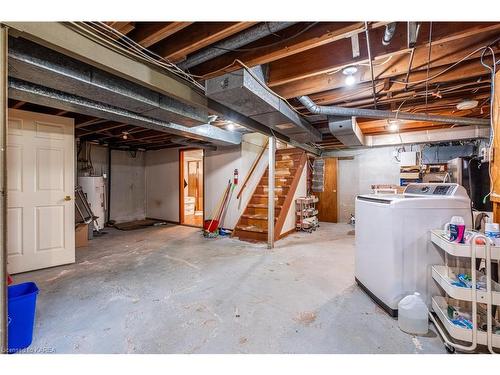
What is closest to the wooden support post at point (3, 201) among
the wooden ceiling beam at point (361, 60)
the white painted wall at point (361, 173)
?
the wooden ceiling beam at point (361, 60)

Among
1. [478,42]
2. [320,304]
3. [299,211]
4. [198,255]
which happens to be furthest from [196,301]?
[299,211]

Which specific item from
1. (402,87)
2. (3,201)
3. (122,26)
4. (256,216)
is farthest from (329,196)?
(3,201)

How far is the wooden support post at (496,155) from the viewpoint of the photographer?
5.89ft

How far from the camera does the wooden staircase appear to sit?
4867mm

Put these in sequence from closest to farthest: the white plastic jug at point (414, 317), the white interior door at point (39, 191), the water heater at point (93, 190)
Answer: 1. the white plastic jug at point (414, 317)
2. the white interior door at point (39, 191)
3. the water heater at point (93, 190)

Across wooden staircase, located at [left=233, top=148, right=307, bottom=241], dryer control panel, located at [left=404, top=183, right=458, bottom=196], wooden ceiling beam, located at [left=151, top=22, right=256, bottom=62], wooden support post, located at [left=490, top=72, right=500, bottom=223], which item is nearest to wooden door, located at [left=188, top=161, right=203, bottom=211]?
wooden staircase, located at [left=233, top=148, right=307, bottom=241]

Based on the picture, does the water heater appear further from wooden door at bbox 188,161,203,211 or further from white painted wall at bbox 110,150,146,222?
wooden door at bbox 188,161,203,211

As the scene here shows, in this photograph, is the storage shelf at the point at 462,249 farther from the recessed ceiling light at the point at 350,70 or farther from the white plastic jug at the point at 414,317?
the recessed ceiling light at the point at 350,70

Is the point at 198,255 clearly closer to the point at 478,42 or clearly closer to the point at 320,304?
the point at 320,304

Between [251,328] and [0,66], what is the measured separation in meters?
2.37

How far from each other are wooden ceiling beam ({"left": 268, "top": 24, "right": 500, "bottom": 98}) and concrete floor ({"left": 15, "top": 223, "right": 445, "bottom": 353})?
227 centimetres

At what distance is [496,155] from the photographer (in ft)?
5.94

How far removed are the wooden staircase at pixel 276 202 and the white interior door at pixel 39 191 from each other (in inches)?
118

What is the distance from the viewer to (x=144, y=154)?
24.1ft
